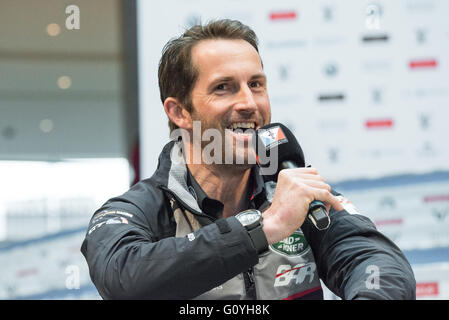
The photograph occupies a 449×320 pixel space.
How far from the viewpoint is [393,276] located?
119 centimetres

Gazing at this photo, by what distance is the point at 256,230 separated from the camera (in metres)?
1.17

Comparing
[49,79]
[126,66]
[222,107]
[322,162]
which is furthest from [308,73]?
[49,79]

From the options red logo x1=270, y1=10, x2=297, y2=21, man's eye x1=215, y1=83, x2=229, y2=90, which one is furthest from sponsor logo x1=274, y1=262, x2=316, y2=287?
red logo x1=270, y1=10, x2=297, y2=21

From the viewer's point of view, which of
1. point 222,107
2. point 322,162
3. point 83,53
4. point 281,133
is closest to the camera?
point 281,133

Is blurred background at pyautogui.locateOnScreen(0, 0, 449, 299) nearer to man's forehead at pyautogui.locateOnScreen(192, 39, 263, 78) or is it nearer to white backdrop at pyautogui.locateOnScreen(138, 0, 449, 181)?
white backdrop at pyautogui.locateOnScreen(138, 0, 449, 181)

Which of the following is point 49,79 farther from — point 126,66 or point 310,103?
point 310,103

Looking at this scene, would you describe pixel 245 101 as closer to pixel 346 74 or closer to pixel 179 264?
pixel 179 264

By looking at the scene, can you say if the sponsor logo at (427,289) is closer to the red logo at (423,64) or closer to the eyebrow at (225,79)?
the red logo at (423,64)

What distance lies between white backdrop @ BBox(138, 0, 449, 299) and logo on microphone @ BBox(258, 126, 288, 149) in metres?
1.47

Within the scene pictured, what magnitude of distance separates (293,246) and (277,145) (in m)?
0.27

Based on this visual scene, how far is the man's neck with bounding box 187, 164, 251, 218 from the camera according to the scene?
154cm

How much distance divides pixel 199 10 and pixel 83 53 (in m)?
1.07

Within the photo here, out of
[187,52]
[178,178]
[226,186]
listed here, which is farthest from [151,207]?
[187,52]

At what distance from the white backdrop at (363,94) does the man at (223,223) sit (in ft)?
3.79
